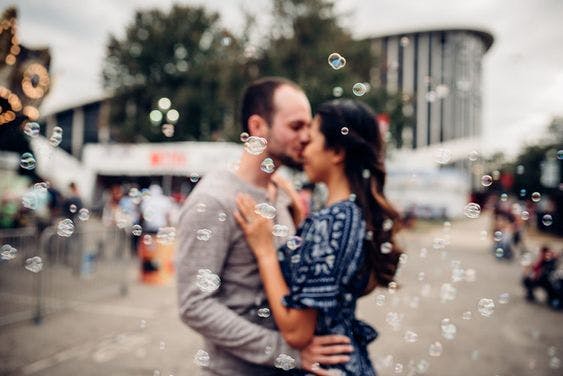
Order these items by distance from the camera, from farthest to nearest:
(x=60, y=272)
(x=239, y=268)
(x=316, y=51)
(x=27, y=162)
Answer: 1. (x=316, y=51)
2. (x=60, y=272)
3. (x=27, y=162)
4. (x=239, y=268)

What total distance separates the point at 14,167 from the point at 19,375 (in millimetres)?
13771

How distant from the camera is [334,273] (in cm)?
140

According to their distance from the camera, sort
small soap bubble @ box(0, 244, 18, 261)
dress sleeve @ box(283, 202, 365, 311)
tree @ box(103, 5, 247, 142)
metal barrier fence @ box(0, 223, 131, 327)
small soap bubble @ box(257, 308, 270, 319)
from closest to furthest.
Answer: dress sleeve @ box(283, 202, 365, 311), small soap bubble @ box(257, 308, 270, 319), small soap bubble @ box(0, 244, 18, 261), metal barrier fence @ box(0, 223, 131, 327), tree @ box(103, 5, 247, 142)

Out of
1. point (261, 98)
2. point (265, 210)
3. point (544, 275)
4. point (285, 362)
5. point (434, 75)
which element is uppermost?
point (434, 75)

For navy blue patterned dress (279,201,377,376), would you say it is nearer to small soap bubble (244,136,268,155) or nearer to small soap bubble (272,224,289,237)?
small soap bubble (272,224,289,237)

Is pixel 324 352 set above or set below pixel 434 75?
below

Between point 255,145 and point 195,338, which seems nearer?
point 255,145

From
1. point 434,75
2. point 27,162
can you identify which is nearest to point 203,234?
point 27,162

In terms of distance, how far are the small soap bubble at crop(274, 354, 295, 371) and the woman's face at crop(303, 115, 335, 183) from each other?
666 mm

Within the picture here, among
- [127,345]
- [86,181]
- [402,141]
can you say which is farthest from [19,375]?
[86,181]

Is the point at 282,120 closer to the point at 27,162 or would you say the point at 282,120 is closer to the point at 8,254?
the point at 27,162

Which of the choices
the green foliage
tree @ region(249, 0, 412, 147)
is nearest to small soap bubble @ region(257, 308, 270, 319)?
tree @ region(249, 0, 412, 147)

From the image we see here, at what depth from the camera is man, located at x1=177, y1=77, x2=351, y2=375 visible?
1479 millimetres

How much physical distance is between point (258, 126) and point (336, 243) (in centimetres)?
67
